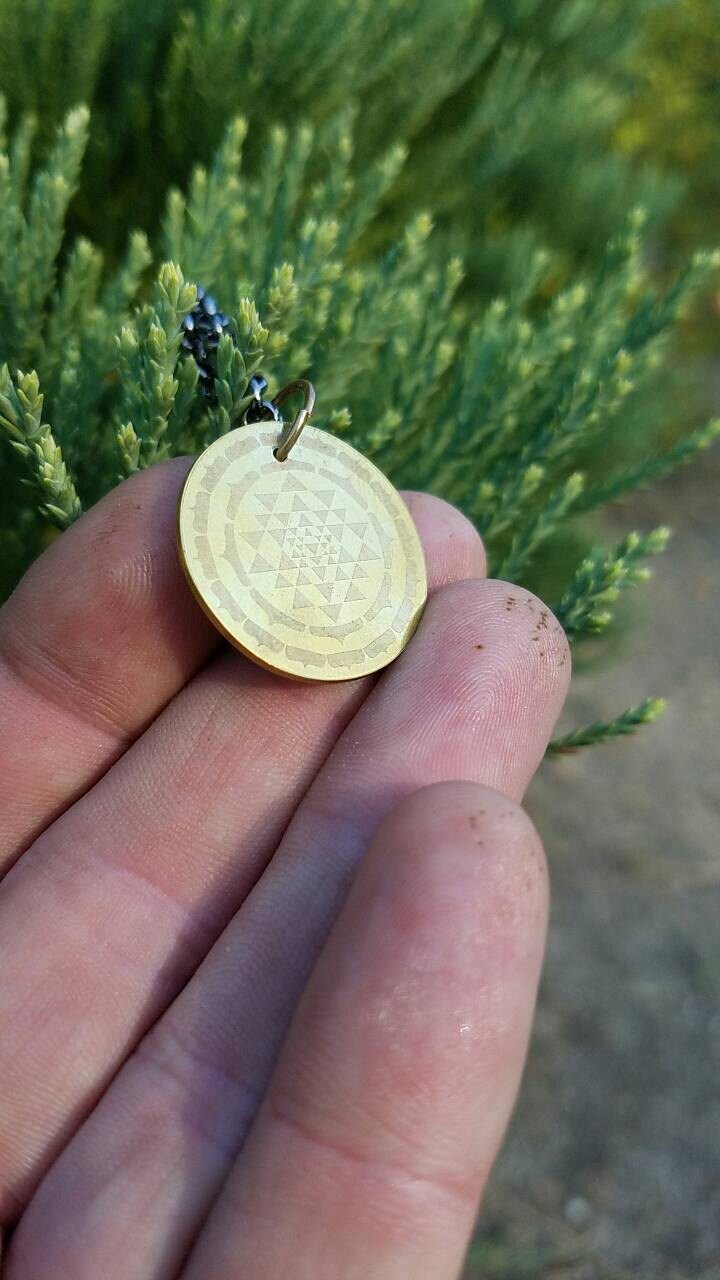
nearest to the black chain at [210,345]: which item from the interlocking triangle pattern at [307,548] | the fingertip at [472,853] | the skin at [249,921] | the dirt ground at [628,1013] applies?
the interlocking triangle pattern at [307,548]

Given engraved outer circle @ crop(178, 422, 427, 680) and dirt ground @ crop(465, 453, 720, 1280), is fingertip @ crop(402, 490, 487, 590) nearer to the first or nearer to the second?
engraved outer circle @ crop(178, 422, 427, 680)

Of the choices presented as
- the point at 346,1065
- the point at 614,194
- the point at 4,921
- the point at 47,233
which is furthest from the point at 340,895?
the point at 614,194

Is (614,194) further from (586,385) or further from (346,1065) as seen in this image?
(346,1065)

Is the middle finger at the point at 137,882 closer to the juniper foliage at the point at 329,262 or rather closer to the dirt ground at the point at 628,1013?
the juniper foliage at the point at 329,262

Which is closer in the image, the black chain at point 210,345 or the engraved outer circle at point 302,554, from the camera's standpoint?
the engraved outer circle at point 302,554

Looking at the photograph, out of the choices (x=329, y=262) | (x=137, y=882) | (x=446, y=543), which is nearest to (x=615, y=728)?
(x=446, y=543)

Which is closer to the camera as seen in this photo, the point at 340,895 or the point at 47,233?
the point at 340,895
